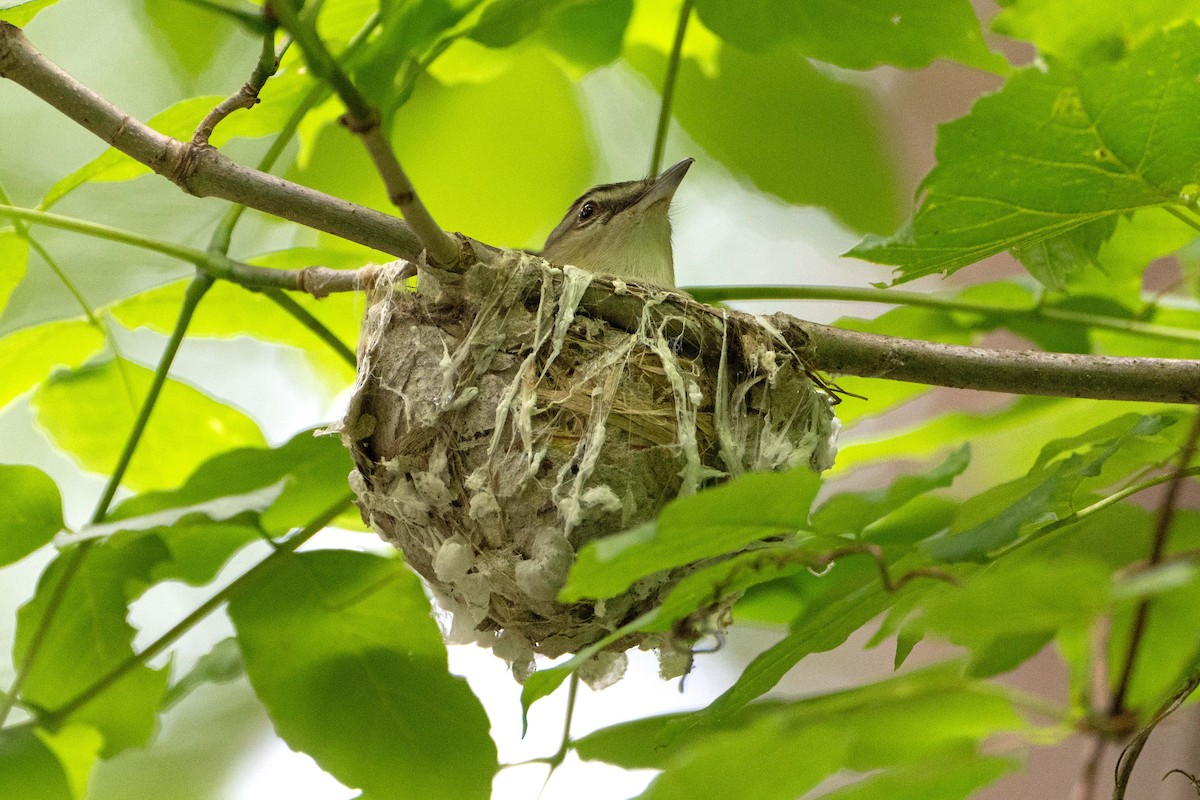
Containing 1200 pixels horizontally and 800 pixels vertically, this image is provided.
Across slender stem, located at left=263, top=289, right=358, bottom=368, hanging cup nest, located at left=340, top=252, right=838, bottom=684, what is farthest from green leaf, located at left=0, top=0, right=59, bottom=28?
hanging cup nest, located at left=340, top=252, right=838, bottom=684

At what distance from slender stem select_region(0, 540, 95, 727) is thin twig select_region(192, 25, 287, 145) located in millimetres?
1006

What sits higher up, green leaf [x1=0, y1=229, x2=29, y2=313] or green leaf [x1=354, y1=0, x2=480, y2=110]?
green leaf [x1=0, y1=229, x2=29, y2=313]

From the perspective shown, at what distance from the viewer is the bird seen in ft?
13.2

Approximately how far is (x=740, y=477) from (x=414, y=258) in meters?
1.02

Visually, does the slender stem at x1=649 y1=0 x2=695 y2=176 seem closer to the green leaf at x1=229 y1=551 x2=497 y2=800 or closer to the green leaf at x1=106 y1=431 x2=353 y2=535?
the green leaf at x1=106 y1=431 x2=353 y2=535

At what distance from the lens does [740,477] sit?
1742 millimetres

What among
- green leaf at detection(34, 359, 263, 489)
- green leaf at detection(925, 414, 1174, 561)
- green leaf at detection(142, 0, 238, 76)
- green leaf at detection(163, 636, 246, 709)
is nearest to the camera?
green leaf at detection(925, 414, 1174, 561)

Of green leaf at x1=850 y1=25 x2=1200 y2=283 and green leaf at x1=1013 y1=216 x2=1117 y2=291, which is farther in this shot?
green leaf at x1=1013 y1=216 x2=1117 y2=291

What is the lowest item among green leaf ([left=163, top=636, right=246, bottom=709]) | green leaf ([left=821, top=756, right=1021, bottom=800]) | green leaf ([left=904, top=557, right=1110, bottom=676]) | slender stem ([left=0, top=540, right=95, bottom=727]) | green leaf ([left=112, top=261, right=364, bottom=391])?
green leaf ([left=821, top=756, right=1021, bottom=800])

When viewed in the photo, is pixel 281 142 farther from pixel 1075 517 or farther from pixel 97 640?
pixel 1075 517

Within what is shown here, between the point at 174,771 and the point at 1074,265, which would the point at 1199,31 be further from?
the point at 174,771

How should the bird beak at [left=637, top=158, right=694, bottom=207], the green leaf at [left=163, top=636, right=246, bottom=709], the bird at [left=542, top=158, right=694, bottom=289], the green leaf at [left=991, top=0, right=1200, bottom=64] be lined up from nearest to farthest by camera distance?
1. the green leaf at [left=991, top=0, right=1200, bottom=64]
2. the green leaf at [left=163, top=636, right=246, bottom=709]
3. the bird beak at [left=637, top=158, right=694, bottom=207]
4. the bird at [left=542, top=158, right=694, bottom=289]

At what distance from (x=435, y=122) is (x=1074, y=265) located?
8.31ft

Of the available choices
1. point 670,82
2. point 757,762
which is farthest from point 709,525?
point 670,82
